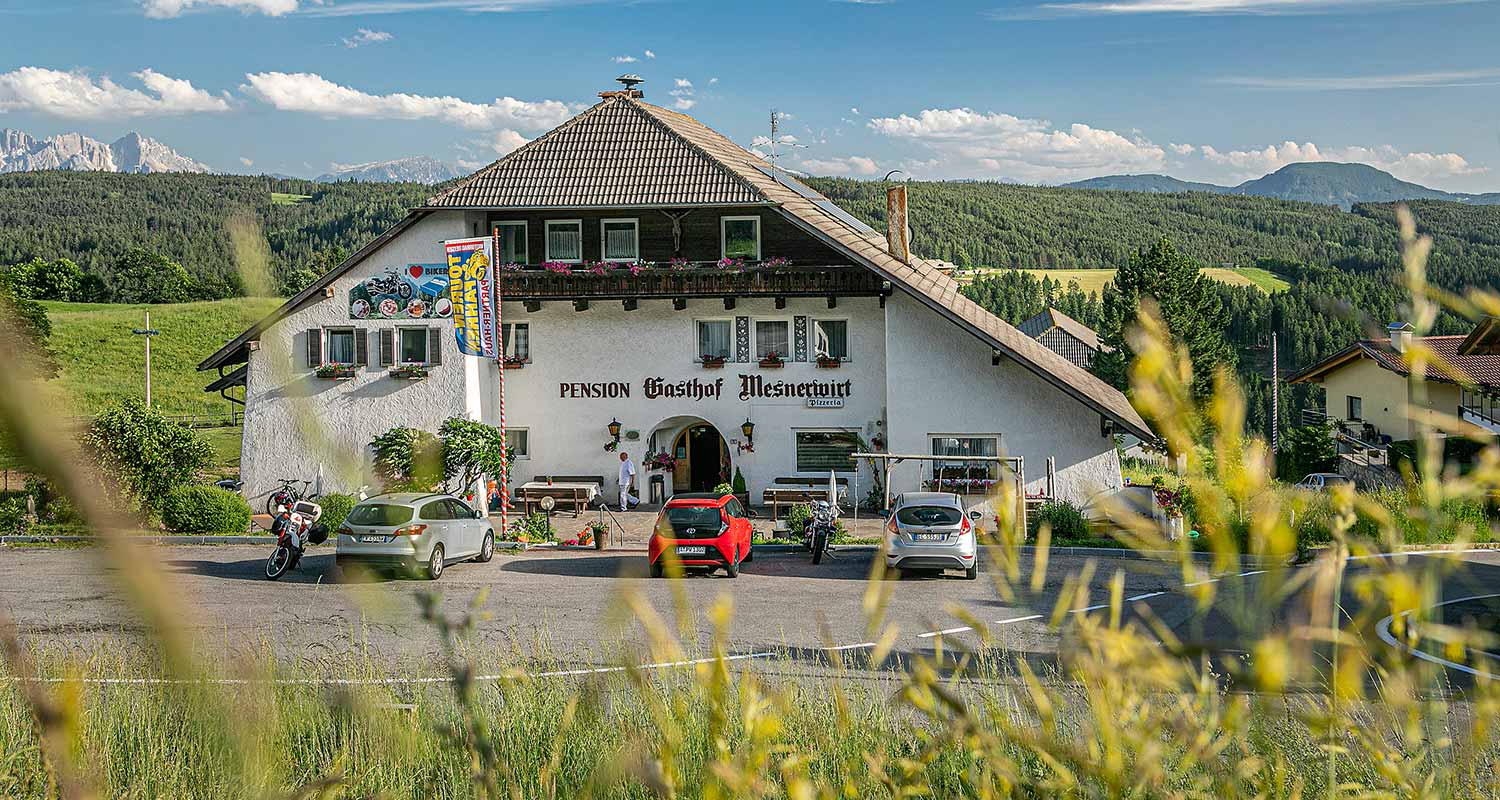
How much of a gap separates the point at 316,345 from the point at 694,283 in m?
9.14

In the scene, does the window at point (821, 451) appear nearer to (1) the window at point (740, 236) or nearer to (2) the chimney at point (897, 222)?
(1) the window at point (740, 236)

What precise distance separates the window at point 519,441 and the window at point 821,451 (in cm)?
663

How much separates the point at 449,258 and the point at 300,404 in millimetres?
27947

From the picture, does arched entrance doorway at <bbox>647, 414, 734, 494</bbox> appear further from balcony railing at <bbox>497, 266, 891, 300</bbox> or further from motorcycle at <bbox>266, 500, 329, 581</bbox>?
motorcycle at <bbox>266, 500, 329, 581</bbox>

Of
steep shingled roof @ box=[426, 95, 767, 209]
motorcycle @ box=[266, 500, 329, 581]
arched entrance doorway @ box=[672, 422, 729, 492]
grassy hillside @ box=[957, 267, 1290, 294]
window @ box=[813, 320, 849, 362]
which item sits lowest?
motorcycle @ box=[266, 500, 329, 581]

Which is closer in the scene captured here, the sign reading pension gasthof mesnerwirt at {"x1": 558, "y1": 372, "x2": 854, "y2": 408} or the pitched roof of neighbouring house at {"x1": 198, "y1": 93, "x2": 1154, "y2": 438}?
the pitched roof of neighbouring house at {"x1": 198, "y1": 93, "x2": 1154, "y2": 438}

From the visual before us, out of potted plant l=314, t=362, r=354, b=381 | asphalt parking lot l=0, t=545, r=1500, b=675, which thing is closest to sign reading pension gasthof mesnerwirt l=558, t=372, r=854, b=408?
potted plant l=314, t=362, r=354, b=381

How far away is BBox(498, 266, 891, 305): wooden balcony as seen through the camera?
28.8 m

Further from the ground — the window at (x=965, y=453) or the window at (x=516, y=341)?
the window at (x=516, y=341)

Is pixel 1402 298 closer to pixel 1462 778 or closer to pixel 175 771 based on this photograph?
pixel 1462 778

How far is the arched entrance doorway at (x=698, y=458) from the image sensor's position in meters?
31.2

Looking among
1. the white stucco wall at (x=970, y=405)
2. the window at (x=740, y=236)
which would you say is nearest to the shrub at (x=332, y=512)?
the window at (x=740, y=236)

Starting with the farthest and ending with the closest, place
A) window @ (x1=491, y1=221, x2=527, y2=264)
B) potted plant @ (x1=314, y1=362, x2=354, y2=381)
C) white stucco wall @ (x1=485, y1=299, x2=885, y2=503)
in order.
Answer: window @ (x1=491, y1=221, x2=527, y2=264)
white stucco wall @ (x1=485, y1=299, x2=885, y2=503)
potted plant @ (x1=314, y1=362, x2=354, y2=381)

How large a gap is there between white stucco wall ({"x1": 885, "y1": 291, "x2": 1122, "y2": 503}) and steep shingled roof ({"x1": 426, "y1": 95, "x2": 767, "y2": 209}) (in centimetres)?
491
